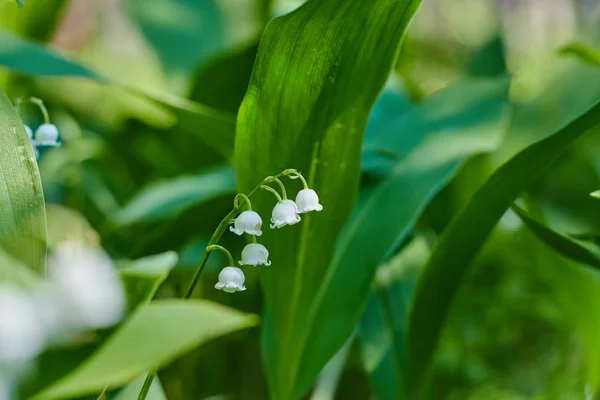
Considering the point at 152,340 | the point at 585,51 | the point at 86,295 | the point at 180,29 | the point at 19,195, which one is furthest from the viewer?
the point at 180,29

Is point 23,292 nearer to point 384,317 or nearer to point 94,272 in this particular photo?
point 94,272

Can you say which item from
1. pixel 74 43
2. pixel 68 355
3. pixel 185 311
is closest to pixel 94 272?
pixel 68 355

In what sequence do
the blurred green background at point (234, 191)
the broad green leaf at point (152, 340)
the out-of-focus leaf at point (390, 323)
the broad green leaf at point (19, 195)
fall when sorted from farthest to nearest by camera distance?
the blurred green background at point (234, 191), the out-of-focus leaf at point (390, 323), the broad green leaf at point (19, 195), the broad green leaf at point (152, 340)

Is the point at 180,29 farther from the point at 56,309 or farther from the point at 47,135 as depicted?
the point at 56,309

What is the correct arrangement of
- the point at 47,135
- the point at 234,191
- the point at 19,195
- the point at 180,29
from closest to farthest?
1. the point at 19,195
2. the point at 47,135
3. the point at 234,191
4. the point at 180,29

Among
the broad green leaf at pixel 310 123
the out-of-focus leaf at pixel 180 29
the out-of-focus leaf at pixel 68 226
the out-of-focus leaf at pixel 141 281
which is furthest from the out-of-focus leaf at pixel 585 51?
the out-of-focus leaf at pixel 180 29

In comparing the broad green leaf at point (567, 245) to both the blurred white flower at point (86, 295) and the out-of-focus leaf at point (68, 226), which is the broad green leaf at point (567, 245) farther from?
the out-of-focus leaf at point (68, 226)

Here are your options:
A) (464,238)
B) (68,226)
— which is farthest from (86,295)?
(68,226)

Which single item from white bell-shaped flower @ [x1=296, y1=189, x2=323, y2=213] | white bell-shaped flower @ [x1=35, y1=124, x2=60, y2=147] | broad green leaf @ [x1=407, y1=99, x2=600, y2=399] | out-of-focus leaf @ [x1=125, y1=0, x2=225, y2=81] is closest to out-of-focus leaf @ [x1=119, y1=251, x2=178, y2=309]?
white bell-shaped flower @ [x1=296, y1=189, x2=323, y2=213]
